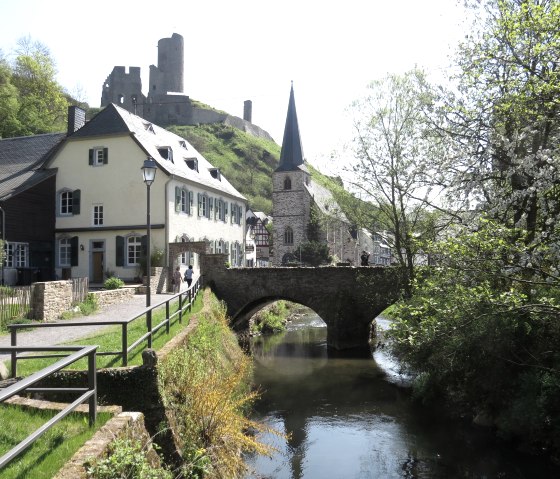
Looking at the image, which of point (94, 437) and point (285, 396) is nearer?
→ point (94, 437)

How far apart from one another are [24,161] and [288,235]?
33.2 metres

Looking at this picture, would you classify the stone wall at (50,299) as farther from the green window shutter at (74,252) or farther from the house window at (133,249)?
the green window shutter at (74,252)

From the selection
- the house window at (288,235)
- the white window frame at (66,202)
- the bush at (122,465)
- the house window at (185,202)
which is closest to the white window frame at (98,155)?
the white window frame at (66,202)

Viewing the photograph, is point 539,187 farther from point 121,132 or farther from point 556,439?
point 121,132

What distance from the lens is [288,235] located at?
5978 cm

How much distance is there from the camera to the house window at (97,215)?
28.9 meters

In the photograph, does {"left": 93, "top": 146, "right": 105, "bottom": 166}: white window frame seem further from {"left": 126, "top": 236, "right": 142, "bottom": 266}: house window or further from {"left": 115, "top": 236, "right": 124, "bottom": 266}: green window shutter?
{"left": 126, "top": 236, "right": 142, "bottom": 266}: house window

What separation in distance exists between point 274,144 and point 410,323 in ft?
355

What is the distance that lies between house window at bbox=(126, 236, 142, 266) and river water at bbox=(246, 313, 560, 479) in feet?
33.1

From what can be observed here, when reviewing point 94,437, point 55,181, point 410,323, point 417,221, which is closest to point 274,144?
point 55,181

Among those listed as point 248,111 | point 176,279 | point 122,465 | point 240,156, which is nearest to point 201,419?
point 122,465

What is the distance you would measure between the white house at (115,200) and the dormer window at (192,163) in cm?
189

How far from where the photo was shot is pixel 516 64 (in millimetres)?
9328

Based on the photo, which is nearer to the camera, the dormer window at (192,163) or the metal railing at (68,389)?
the metal railing at (68,389)
